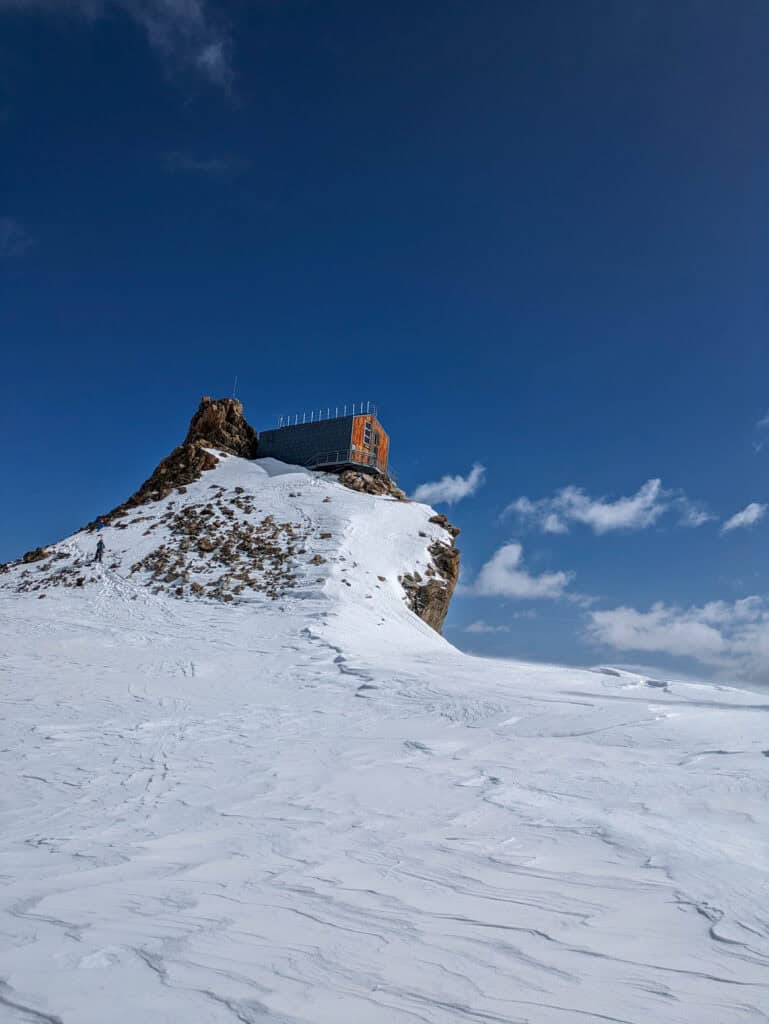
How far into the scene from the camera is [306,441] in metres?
46.1

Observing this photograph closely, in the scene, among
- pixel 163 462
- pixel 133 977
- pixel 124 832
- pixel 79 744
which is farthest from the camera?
pixel 163 462

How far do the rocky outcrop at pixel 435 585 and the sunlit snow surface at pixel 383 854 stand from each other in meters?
16.8

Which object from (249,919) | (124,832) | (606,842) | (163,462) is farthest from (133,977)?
(163,462)

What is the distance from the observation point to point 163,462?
4047 cm

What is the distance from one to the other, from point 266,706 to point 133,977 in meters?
8.22

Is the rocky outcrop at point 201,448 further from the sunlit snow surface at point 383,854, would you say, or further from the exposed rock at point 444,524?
the sunlit snow surface at point 383,854

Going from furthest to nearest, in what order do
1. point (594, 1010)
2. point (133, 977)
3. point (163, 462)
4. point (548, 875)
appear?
point (163, 462)
point (548, 875)
point (133, 977)
point (594, 1010)

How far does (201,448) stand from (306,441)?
8.21 m

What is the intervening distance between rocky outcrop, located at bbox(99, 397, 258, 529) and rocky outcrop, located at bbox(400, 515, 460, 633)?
16267mm

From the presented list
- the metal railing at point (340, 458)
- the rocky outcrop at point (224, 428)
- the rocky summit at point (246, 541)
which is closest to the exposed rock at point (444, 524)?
the rocky summit at point (246, 541)

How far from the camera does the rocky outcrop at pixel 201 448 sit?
37125 mm

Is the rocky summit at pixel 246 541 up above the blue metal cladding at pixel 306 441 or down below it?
below

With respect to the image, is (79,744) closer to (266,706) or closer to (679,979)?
(266,706)

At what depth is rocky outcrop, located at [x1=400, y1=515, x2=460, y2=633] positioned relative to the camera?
2897cm
